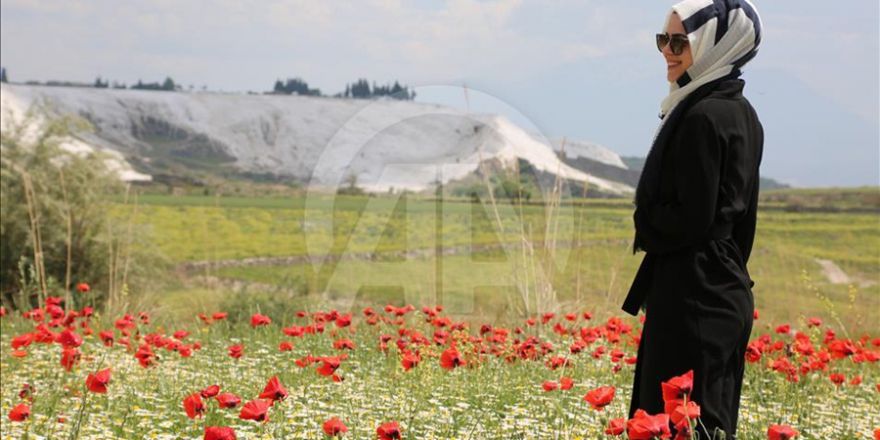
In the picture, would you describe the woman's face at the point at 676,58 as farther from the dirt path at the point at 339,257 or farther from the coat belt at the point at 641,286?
the dirt path at the point at 339,257

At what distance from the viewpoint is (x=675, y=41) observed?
2779 mm

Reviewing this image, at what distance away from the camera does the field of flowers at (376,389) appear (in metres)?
3.45

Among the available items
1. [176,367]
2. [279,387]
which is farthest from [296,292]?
[279,387]

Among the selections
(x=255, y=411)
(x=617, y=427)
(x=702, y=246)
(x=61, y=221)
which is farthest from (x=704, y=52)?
(x=61, y=221)

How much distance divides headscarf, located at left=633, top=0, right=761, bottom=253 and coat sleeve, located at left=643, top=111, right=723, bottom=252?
0.26 ft

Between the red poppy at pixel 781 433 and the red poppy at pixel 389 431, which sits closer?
the red poppy at pixel 781 433

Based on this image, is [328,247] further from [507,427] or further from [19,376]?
[507,427]

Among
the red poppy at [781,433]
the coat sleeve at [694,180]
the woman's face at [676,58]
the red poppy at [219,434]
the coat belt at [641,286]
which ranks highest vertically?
the woman's face at [676,58]

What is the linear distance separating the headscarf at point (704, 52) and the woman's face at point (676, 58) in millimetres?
15

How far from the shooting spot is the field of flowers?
3445mm

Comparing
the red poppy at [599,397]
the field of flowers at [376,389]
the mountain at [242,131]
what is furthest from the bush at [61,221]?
the mountain at [242,131]

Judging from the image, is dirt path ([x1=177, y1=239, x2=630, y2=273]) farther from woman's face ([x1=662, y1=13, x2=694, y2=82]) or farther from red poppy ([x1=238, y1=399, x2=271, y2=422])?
red poppy ([x1=238, y1=399, x2=271, y2=422])

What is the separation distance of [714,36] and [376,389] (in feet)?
7.80

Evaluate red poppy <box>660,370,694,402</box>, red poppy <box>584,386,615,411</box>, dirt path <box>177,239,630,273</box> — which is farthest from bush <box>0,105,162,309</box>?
red poppy <box>660,370,694,402</box>
